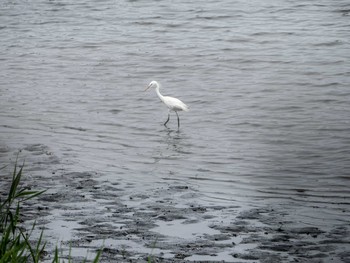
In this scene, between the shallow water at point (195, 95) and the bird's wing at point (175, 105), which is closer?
the shallow water at point (195, 95)

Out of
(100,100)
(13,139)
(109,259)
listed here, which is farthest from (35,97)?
(109,259)

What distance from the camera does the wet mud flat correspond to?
702 centimetres

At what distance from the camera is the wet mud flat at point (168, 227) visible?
23.0ft

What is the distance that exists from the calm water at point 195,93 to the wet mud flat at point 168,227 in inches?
17.8

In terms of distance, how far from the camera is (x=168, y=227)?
7832mm

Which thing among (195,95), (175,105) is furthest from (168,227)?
(195,95)

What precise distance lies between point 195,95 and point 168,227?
30.9ft

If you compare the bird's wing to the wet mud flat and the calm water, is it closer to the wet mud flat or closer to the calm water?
the calm water

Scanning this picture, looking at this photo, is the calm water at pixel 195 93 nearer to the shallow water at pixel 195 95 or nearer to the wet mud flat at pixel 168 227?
the shallow water at pixel 195 95

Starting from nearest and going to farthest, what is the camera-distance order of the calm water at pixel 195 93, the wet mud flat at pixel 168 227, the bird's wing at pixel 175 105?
1. the wet mud flat at pixel 168 227
2. the calm water at pixel 195 93
3. the bird's wing at pixel 175 105

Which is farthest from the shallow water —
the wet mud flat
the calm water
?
the wet mud flat

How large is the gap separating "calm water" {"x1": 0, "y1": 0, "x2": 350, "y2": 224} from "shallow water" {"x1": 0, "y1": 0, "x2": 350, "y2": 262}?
0.10ft

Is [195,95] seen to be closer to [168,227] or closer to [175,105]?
[175,105]

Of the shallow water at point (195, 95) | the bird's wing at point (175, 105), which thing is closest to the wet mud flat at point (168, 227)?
the shallow water at point (195, 95)
